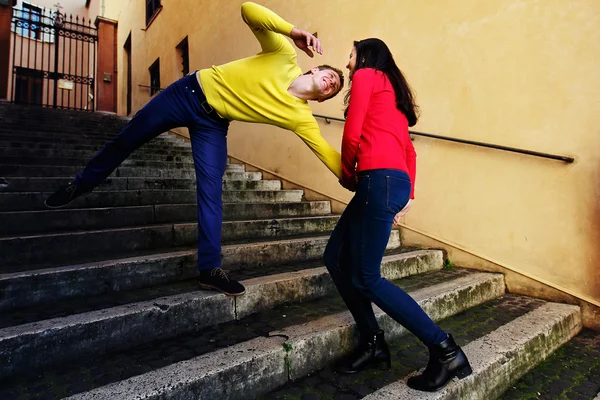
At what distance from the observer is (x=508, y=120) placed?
11.6ft

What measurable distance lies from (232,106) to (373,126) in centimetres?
94

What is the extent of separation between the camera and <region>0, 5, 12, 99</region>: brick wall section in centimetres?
1075

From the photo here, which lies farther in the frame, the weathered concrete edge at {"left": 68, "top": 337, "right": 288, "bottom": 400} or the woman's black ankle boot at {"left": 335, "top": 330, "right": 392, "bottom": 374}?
the woman's black ankle boot at {"left": 335, "top": 330, "right": 392, "bottom": 374}

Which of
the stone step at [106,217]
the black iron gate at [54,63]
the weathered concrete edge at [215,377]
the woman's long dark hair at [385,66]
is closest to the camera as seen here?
the weathered concrete edge at [215,377]

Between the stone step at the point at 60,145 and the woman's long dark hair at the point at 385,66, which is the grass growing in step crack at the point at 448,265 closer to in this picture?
the woman's long dark hair at the point at 385,66

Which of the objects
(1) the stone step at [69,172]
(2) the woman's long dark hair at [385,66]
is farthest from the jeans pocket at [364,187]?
(1) the stone step at [69,172]

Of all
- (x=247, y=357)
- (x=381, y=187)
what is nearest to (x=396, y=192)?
(x=381, y=187)

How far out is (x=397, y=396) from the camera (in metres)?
1.80

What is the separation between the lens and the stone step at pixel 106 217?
290 cm

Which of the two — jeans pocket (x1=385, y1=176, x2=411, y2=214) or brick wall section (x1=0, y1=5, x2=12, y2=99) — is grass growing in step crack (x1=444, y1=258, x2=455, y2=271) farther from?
brick wall section (x1=0, y1=5, x2=12, y2=99)

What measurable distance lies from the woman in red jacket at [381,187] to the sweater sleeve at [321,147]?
0.16 meters

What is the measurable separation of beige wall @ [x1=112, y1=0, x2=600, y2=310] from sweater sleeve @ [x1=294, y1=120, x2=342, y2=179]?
226 centimetres

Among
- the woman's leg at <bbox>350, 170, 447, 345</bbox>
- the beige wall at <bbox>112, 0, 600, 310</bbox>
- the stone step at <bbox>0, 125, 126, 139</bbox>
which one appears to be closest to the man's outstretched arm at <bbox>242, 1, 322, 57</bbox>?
the woman's leg at <bbox>350, 170, 447, 345</bbox>

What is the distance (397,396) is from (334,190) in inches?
146
